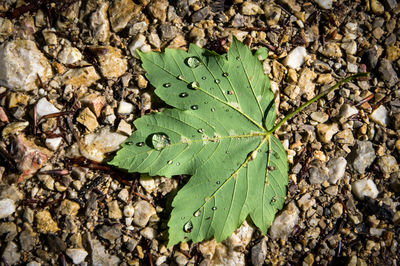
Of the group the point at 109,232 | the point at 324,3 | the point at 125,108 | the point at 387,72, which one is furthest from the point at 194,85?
the point at 387,72

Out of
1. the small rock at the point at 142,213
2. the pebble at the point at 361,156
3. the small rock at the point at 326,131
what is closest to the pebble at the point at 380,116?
the pebble at the point at 361,156

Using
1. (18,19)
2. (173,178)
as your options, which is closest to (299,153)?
A: (173,178)

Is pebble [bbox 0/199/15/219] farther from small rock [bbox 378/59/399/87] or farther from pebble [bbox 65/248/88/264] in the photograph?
small rock [bbox 378/59/399/87]

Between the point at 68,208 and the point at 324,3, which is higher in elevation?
the point at 324,3

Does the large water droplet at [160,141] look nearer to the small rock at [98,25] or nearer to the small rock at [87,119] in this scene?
the small rock at [87,119]

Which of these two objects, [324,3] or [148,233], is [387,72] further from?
[148,233]

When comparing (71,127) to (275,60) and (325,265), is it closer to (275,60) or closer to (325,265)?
(275,60)
